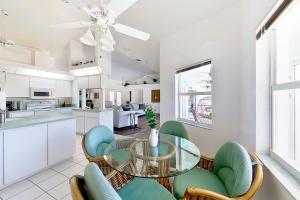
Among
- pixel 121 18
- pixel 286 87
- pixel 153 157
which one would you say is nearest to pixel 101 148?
pixel 153 157

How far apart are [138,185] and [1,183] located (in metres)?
1.95

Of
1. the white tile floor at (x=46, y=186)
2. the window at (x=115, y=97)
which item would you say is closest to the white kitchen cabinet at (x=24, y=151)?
the white tile floor at (x=46, y=186)

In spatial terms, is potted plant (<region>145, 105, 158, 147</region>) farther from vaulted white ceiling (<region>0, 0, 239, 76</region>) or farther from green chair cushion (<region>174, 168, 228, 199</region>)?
vaulted white ceiling (<region>0, 0, 239, 76</region>)

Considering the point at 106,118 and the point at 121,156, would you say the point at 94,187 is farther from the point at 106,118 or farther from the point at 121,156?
the point at 106,118

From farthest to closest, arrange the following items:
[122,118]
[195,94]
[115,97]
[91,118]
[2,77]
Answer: [115,97] → [122,118] → [91,118] → [2,77] → [195,94]

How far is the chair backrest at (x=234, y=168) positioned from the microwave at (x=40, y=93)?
17.5 feet

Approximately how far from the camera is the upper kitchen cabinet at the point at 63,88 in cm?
526

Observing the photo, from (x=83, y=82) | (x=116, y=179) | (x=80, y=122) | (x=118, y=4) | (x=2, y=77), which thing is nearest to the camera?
(x=116, y=179)

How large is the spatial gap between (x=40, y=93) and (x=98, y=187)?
523 centimetres

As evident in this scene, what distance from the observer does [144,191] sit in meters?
1.23

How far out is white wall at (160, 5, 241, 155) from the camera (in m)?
2.06

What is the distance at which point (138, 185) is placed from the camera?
130 cm

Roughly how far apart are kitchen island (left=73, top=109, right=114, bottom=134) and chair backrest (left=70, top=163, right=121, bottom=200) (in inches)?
149

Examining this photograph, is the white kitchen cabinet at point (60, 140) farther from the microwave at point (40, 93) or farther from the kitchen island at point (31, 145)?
the microwave at point (40, 93)
